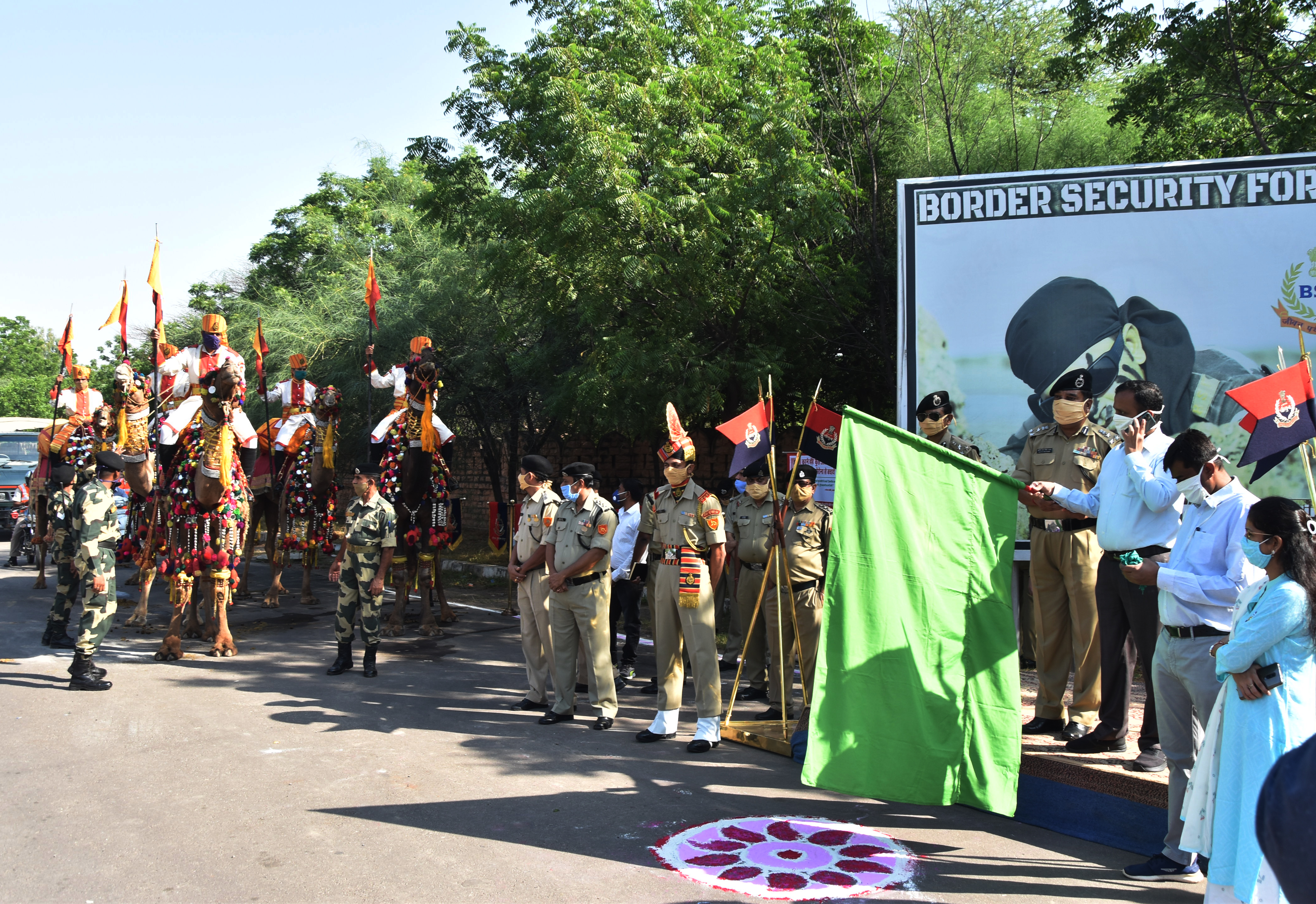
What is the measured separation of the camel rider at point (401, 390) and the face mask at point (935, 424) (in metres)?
6.70

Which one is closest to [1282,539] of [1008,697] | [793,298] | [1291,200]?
[1008,697]

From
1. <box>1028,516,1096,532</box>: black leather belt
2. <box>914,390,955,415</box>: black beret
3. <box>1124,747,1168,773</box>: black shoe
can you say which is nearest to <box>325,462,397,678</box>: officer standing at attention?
<box>914,390,955,415</box>: black beret

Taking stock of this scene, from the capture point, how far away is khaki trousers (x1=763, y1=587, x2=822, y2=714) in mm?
7488

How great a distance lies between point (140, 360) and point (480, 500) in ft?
52.0

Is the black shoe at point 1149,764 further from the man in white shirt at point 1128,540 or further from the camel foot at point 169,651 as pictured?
the camel foot at point 169,651

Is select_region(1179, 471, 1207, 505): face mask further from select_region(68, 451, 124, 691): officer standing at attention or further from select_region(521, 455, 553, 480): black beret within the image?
select_region(68, 451, 124, 691): officer standing at attention

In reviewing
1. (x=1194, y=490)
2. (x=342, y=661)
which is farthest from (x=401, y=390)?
(x=1194, y=490)

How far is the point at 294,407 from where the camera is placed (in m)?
14.0

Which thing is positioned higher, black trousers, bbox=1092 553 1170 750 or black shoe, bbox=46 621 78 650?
black trousers, bbox=1092 553 1170 750

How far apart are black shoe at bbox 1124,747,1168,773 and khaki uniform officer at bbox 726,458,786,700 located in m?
3.09

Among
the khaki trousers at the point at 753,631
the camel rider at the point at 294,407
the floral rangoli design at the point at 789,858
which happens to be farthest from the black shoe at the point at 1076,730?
the camel rider at the point at 294,407

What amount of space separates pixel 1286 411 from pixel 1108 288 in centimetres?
451

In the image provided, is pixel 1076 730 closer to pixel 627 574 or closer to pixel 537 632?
pixel 537 632

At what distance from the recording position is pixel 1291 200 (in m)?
9.09
